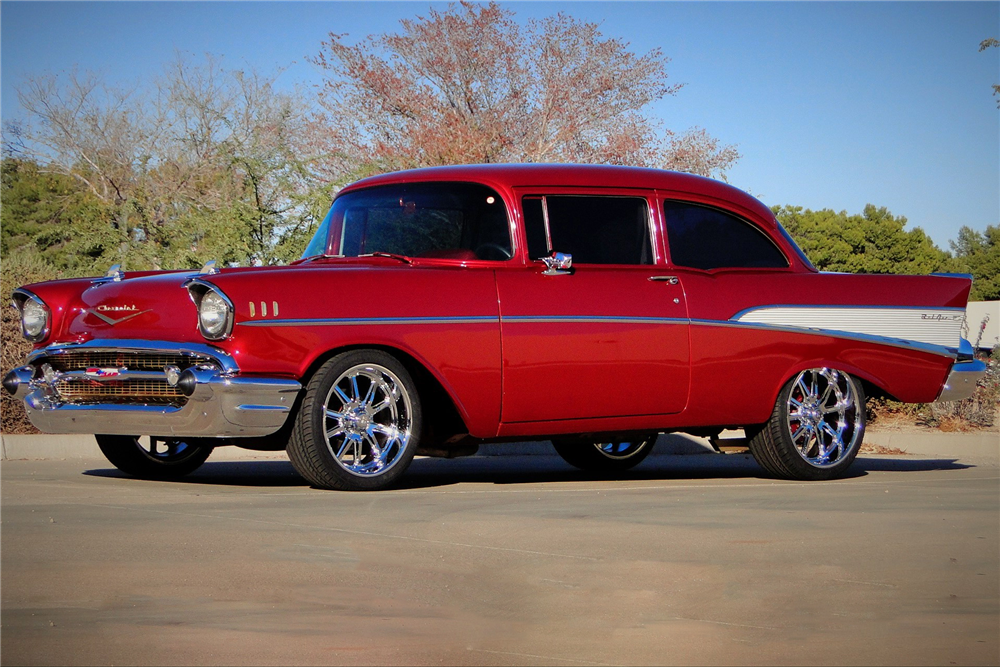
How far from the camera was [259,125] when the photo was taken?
29.4 meters

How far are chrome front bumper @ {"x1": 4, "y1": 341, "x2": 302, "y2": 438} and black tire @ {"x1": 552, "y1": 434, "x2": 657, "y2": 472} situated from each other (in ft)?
10.1

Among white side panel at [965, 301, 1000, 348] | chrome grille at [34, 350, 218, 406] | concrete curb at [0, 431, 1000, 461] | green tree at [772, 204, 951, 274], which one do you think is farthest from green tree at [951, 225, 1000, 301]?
chrome grille at [34, 350, 218, 406]

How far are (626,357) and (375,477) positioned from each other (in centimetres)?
165

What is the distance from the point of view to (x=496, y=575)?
178 inches

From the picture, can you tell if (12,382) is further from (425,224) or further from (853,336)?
(853,336)

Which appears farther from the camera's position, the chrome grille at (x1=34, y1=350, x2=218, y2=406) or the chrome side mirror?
the chrome side mirror

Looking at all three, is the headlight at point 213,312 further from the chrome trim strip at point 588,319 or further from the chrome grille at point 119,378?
the chrome trim strip at point 588,319

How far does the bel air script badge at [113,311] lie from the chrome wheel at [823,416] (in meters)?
4.02

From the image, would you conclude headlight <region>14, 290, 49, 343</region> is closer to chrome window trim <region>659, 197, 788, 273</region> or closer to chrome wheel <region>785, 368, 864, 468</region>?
chrome window trim <region>659, 197, 788, 273</region>

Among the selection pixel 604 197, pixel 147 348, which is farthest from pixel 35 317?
pixel 604 197

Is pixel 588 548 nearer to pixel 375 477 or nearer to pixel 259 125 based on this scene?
pixel 375 477

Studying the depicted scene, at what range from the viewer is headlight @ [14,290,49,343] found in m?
6.96

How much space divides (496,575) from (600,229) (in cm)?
340

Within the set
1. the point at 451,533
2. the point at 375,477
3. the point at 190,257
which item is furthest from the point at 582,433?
the point at 190,257
